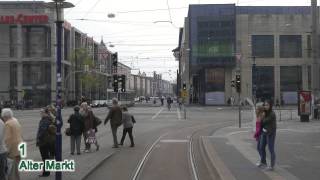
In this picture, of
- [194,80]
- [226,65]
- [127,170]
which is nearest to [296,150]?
[127,170]

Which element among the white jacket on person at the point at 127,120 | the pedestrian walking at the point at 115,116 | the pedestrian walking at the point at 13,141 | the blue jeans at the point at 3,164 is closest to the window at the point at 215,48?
the white jacket on person at the point at 127,120

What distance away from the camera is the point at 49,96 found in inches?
4114

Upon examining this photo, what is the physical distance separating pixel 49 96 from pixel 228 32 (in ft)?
104

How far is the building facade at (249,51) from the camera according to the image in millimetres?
96500

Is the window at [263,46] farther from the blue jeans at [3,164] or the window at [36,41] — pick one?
the blue jeans at [3,164]

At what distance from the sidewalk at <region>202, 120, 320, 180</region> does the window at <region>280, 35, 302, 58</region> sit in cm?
7037

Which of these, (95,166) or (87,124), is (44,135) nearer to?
(95,166)

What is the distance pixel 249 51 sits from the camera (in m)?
97.6

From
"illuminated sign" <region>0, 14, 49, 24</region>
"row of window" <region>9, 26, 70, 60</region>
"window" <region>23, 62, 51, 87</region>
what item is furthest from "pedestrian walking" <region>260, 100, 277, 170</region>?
"row of window" <region>9, 26, 70, 60</region>

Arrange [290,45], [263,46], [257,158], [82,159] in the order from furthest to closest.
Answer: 1. [263,46]
2. [290,45]
3. [257,158]
4. [82,159]

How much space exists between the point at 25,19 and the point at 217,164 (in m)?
88.6

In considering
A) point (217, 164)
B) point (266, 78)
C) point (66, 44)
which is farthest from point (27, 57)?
point (217, 164)

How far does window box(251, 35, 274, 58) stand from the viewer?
9794cm

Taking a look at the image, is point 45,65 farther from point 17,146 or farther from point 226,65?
point 17,146
